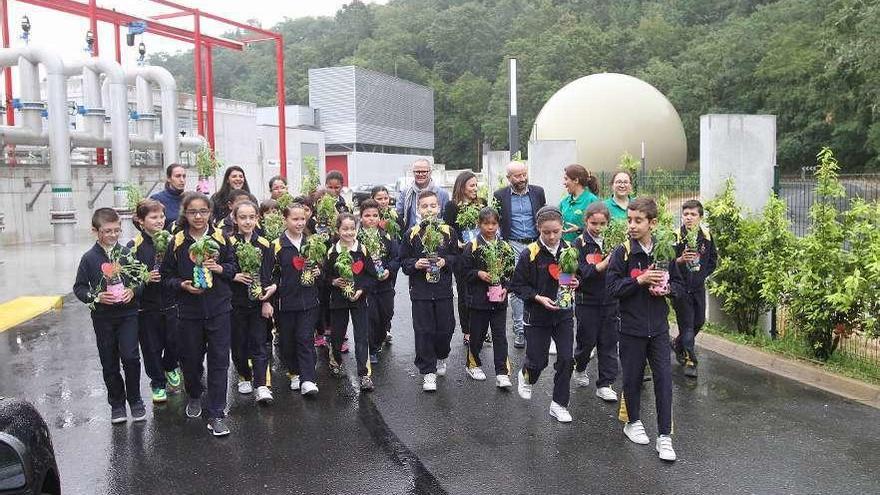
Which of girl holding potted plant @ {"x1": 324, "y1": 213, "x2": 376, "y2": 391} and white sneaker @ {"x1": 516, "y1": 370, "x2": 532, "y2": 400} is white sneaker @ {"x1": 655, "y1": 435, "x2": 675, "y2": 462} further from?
girl holding potted plant @ {"x1": 324, "y1": 213, "x2": 376, "y2": 391}

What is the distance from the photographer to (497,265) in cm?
654

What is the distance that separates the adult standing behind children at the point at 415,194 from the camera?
315 inches

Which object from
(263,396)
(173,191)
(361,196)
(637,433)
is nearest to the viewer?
(637,433)

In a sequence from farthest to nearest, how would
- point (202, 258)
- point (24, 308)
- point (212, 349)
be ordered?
point (24, 308)
point (212, 349)
point (202, 258)

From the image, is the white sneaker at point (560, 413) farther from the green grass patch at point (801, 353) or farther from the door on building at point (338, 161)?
the door on building at point (338, 161)

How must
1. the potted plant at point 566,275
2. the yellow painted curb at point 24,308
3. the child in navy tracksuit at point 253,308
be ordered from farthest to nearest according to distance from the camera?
1. the yellow painted curb at point 24,308
2. the child in navy tracksuit at point 253,308
3. the potted plant at point 566,275

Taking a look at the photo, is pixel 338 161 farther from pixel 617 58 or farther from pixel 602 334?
pixel 602 334

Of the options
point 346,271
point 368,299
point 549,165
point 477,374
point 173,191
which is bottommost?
→ point 477,374

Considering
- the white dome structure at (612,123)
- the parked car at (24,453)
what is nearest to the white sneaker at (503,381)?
the parked car at (24,453)

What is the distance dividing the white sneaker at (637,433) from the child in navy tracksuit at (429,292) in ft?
6.38

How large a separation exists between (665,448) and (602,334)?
158 centimetres

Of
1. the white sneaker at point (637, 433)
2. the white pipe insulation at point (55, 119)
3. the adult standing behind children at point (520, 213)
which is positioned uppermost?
the white pipe insulation at point (55, 119)

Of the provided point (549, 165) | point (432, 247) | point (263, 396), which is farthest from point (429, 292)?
point (549, 165)

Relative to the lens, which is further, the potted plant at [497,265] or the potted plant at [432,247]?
the potted plant at [432,247]
